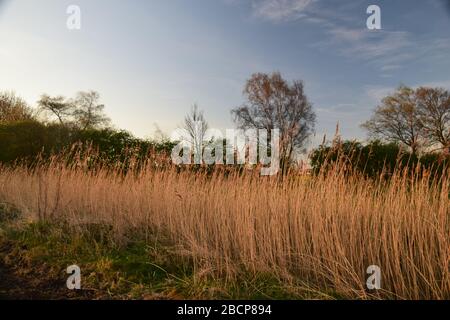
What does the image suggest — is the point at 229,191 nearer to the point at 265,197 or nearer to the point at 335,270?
the point at 265,197

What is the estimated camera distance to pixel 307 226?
3811 millimetres

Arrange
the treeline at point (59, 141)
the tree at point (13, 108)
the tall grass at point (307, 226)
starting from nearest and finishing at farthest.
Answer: the tall grass at point (307, 226)
the treeline at point (59, 141)
the tree at point (13, 108)

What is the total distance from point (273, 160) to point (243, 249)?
69.5 inches

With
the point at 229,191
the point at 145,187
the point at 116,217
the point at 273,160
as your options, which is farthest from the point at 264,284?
the point at 145,187

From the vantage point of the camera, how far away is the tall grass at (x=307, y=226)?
2.88 metres

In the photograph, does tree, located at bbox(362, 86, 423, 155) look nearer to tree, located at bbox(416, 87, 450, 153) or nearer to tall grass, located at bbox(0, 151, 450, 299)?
tree, located at bbox(416, 87, 450, 153)

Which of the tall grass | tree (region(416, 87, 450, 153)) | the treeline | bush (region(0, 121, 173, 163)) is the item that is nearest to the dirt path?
the tall grass

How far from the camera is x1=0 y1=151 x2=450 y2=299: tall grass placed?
2.88 meters

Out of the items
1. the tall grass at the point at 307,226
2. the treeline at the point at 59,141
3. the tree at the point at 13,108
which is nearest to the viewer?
the tall grass at the point at 307,226

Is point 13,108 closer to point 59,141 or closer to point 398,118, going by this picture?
point 59,141

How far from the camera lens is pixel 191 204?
466 centimetres

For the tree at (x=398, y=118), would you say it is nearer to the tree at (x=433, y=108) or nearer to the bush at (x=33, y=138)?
the tree at (x=433, y=108)

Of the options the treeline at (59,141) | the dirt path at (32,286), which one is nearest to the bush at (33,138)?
the treeline at (59,141)
